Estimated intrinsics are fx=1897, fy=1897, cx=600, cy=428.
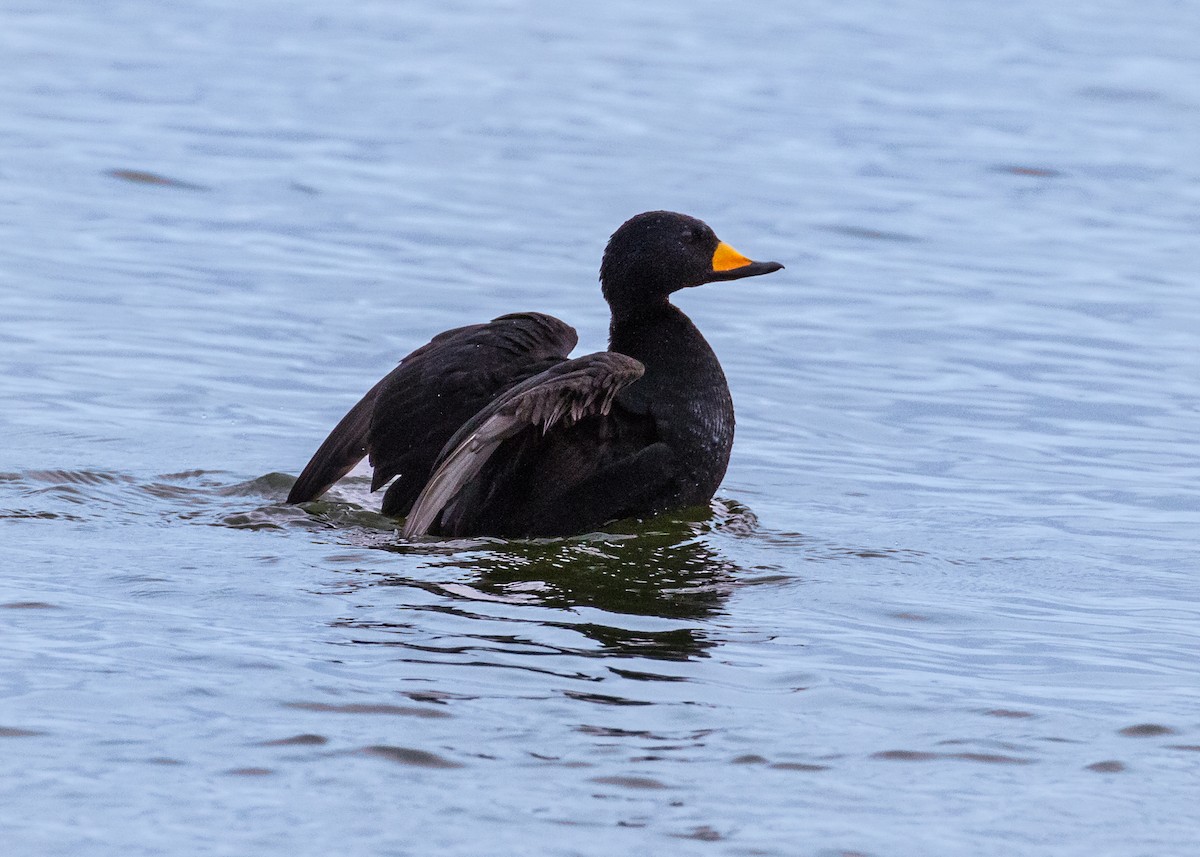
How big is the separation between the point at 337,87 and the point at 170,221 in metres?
4.38

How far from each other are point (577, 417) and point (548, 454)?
0.43 meters

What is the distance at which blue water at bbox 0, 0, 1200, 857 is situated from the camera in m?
4.52

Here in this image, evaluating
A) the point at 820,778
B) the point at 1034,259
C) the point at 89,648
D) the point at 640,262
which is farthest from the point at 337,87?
the point at 820,778

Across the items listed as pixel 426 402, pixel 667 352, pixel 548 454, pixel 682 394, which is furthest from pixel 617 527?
pixel 426 402

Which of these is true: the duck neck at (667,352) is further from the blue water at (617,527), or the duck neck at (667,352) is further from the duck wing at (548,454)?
the blue water at (617,527)

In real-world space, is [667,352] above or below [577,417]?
above

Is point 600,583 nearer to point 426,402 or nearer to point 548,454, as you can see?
point 548,454

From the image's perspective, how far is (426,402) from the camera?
23.2ft

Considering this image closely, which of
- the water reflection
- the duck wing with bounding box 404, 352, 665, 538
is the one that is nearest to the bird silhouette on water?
the duck wing with bounding box 404, 352, 665, 538

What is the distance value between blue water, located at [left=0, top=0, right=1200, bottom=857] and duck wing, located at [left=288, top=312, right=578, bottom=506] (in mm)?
181

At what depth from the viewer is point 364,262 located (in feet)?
38.4

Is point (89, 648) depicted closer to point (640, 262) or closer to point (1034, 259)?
point (640, 262)

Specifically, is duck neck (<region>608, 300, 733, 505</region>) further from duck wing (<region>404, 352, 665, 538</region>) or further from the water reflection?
the water reflection

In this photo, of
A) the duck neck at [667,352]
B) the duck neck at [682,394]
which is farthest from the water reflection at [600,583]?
the duck neck at [667,352]
